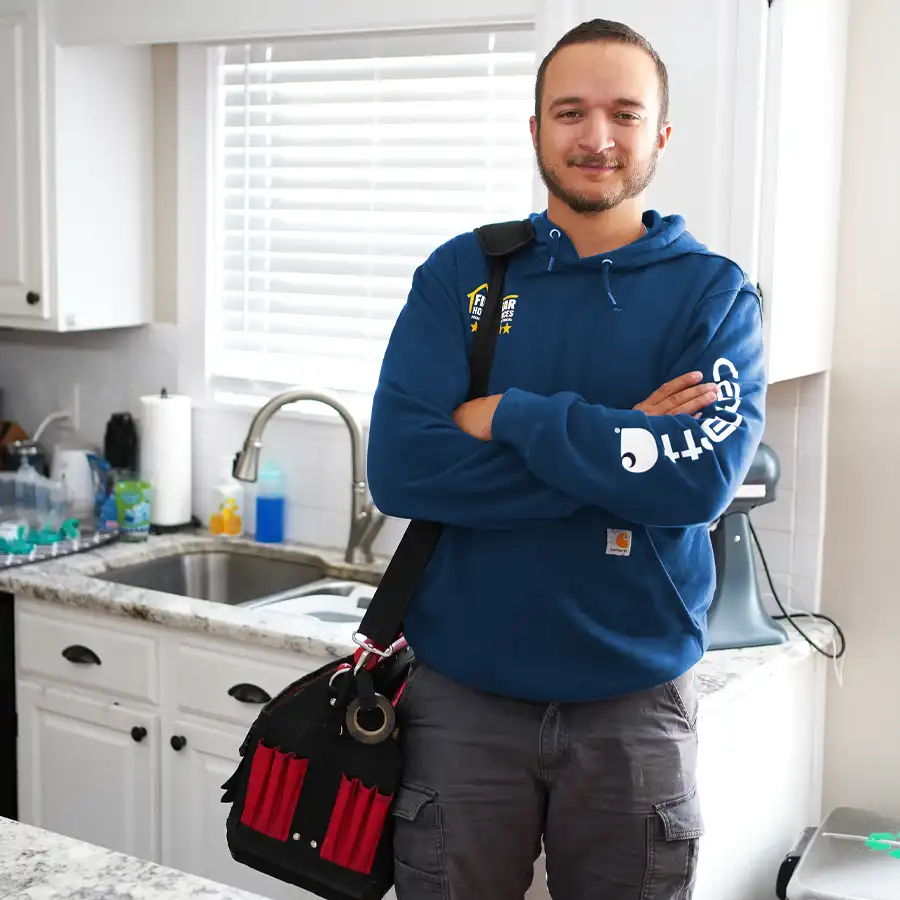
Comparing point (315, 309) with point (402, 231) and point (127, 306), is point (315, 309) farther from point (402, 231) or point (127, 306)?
point (127, 306)

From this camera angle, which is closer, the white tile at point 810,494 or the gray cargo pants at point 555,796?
the gray cargo pants at point 555,796

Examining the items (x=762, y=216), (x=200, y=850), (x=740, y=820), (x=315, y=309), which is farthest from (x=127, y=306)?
(x=740, y=820)

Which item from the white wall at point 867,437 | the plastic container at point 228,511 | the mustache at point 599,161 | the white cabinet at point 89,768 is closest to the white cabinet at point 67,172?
the plastic container at point 228,511

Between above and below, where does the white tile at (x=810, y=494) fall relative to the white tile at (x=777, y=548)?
above

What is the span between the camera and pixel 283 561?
3168mm

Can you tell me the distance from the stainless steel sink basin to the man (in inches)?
56.6

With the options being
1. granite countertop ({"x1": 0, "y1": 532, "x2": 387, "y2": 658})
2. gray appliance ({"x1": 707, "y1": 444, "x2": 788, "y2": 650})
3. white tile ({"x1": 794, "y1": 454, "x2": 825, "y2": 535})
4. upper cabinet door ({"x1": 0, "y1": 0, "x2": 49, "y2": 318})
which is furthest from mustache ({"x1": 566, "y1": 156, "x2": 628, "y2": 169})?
upper cabinet door ({"x1": 0, "y1": 0, "x2": 49, "y2": 318})

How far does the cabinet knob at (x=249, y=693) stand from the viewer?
2598 millimetres

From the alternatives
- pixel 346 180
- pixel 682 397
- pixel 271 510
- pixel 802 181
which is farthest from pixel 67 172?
pixel 682 397

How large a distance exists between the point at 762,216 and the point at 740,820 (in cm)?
106

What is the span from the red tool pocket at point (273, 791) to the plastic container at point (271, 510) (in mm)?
1496

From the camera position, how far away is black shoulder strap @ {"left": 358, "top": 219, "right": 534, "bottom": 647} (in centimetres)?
171

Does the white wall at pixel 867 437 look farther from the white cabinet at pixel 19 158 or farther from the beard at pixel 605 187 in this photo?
the white cabinet at pixel 19 158

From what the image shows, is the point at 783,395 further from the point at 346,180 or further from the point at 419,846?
the point at 419,846
